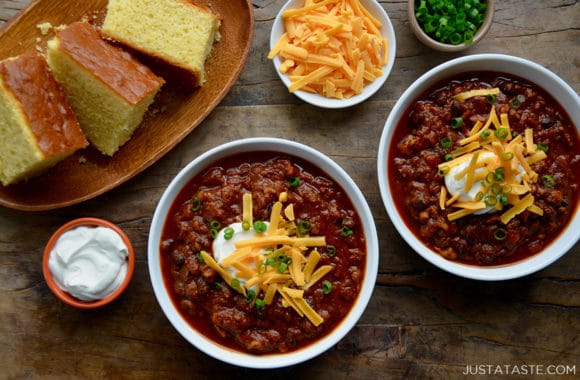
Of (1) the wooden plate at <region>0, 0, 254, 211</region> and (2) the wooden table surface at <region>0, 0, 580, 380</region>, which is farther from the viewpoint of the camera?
(2) the wooden table surface at <region>0, 0, 580, 380</region>

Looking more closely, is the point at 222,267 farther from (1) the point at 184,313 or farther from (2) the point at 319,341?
(2) the point at 319,341

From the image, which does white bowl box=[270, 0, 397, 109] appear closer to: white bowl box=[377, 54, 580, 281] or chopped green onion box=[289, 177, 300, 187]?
white bowl box=[377, 54, 580, 281]

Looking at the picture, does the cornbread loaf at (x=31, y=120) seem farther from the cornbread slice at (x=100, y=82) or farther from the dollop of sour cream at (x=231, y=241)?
the dollop of sour cream at (x=231, y=241)

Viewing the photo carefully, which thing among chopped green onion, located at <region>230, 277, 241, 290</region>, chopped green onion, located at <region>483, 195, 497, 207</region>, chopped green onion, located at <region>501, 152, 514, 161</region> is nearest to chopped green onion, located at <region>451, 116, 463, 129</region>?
chopped green onion, located at <region>501, 152, 514, 161</region>

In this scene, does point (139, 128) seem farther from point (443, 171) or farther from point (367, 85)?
point (443, 171)

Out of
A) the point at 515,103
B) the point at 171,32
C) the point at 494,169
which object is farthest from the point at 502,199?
the point at 171,32

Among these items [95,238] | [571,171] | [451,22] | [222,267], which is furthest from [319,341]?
[451,22]
